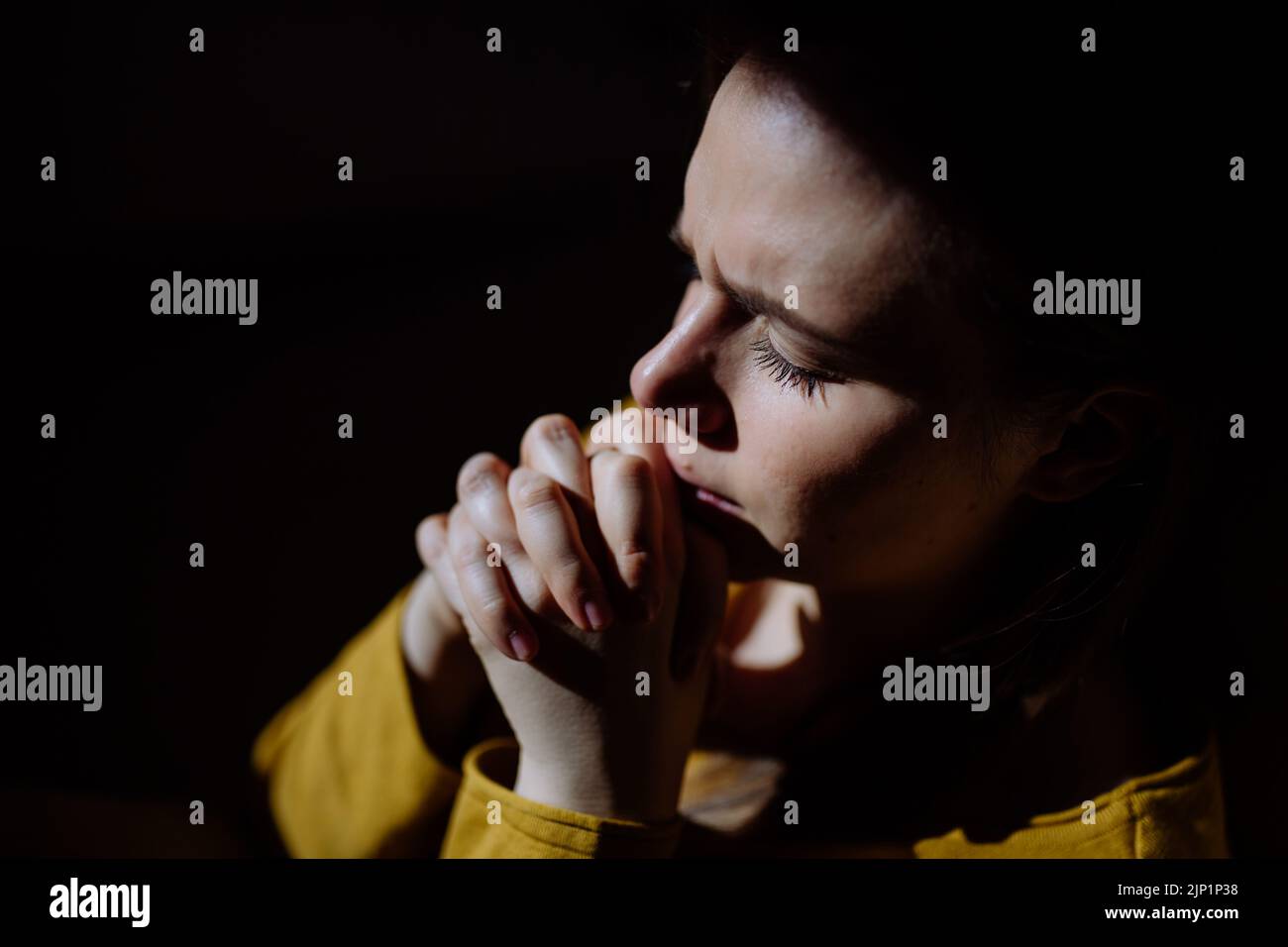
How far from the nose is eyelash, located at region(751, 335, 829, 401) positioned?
3 cm

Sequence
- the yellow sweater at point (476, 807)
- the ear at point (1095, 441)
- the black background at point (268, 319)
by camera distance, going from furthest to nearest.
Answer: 1. the black background at point (268, 319)
2. the yellow sweater at point (476, 807)
3. the ear at point (1095, 441)

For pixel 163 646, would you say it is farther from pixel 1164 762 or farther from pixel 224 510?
pixel 1164 762

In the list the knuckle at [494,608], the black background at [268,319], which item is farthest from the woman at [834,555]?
the black background at [268,319]

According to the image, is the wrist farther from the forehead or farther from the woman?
the forehead

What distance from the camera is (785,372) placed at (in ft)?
2.36

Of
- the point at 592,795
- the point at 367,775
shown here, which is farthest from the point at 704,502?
the point at 367,775

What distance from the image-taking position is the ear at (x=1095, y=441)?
727 mm

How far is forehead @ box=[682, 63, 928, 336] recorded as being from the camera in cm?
64

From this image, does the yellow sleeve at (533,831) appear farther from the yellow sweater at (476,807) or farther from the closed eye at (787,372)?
the closed eye at (787,372)

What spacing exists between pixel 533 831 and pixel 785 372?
1.38 feet

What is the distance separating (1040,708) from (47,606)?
1.47m
